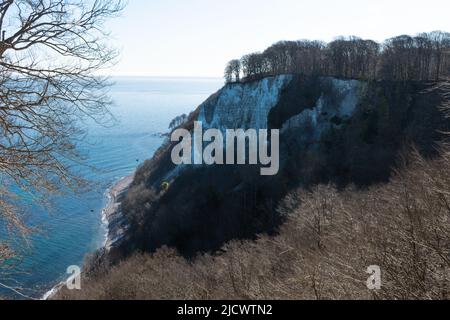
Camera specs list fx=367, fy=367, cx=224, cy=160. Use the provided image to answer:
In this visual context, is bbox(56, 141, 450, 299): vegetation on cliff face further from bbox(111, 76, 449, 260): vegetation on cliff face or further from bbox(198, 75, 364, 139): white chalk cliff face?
bbox(198, 75, 364, 139): white chalk cliff face

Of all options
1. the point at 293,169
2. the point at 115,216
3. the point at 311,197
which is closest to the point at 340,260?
A: the point at 311,197

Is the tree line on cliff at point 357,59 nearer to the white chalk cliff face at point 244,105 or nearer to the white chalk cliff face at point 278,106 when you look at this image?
the white chalk cliff face at point 278,106

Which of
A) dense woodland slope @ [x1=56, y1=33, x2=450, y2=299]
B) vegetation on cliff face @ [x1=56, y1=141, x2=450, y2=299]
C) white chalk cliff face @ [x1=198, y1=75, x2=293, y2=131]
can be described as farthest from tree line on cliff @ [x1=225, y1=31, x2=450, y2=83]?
vegetation on cliff face @ [x1=56, y1=141, x2=450, y2=299]

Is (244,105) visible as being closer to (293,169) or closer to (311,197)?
(293,169)

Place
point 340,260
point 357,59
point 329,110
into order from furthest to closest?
point 357,59 → point 329,110 → point 340,260

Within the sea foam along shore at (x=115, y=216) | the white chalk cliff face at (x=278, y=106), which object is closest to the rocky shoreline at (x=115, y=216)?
the sea foam along shore at (x=115, y=216)

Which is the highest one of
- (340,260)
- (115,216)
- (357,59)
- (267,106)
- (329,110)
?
(357,59)

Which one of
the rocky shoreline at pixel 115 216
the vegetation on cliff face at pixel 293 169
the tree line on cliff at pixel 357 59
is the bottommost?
the rocky shoreline at pixel 115 216
